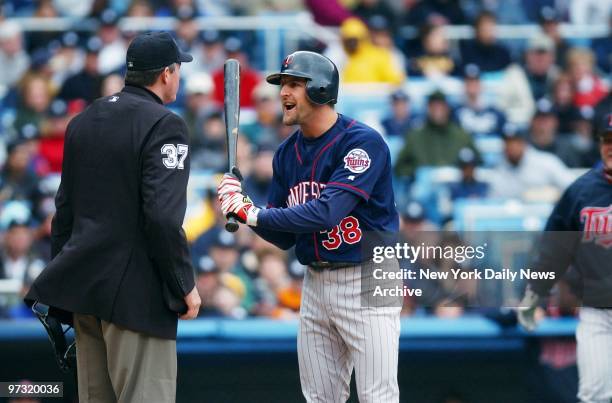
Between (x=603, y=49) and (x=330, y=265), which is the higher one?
(x=603, y=49)

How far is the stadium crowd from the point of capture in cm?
794

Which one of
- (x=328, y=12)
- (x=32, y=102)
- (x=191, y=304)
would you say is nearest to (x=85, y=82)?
(x=32, y=102)

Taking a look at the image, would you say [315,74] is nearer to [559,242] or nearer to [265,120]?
[559,242]

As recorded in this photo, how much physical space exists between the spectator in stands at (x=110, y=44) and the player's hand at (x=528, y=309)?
18.3 feet

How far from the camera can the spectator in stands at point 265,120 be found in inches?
363

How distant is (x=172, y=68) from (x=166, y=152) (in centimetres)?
42

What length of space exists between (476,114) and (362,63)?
120 cm

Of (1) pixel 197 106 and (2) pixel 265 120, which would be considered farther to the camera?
(2) pixel 265 120

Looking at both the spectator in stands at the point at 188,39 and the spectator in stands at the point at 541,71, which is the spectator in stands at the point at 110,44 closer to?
the spectator in stands at the point at 188,39

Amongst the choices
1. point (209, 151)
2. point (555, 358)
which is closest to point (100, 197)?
point (555, 358)

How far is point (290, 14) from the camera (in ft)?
35.0

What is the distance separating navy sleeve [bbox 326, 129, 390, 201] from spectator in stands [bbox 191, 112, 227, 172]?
15.1ft

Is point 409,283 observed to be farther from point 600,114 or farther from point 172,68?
point 600,114

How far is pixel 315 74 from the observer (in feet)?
14.6
